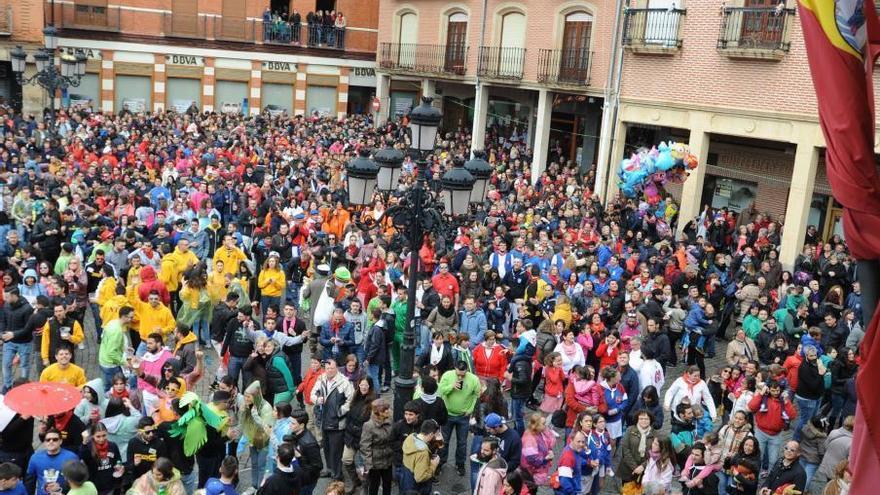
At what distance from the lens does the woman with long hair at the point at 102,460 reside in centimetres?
771

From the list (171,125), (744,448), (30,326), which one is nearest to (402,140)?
(171,125)

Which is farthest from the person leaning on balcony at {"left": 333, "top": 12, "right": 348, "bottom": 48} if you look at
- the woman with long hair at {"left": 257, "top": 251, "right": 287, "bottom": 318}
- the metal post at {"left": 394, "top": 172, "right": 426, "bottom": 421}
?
the metal post at {"left": 394, "top": 172, "right": 426, "bottom": 421}

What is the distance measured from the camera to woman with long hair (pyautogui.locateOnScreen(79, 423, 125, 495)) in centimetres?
771

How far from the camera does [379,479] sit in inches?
349

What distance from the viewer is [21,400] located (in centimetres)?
716

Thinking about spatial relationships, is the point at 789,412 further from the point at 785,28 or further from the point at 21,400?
the point at 785,28

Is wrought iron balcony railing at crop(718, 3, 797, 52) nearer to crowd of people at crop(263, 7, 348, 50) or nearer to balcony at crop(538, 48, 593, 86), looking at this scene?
balcony at crop(538, 48, 593, 86)

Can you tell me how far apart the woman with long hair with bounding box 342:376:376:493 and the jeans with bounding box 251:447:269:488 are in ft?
2.80

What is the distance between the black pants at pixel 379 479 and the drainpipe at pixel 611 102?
15648mm

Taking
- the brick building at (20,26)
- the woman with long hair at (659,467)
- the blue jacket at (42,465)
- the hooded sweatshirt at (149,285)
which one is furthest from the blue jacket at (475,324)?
the brick building at (20,26)

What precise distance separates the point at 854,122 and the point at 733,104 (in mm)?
17283

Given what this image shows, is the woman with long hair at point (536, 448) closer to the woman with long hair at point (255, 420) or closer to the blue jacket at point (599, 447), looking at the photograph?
the blue jacket at point (599, 447)

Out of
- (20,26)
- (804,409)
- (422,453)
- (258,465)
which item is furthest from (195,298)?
(20,26)

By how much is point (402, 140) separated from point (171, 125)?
8.11 m
